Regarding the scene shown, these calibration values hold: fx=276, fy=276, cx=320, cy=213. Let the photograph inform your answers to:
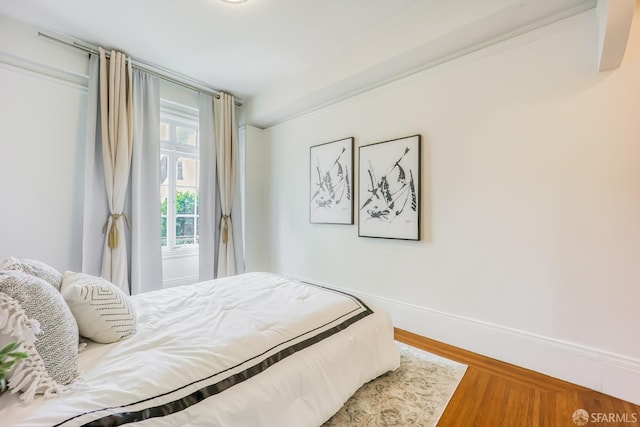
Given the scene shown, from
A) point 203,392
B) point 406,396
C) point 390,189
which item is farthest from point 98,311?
point 390,189

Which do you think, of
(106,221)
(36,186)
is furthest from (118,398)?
(36,186)

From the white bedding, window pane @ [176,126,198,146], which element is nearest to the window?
window pane @ [176,126,198,146]

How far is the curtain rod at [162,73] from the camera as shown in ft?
8.47


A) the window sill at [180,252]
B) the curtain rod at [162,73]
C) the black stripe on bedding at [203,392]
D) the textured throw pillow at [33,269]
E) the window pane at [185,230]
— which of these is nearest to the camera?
the black stripe on bedding at [203,392]

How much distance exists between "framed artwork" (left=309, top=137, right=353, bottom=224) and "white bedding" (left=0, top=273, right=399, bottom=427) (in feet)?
→ 4.68

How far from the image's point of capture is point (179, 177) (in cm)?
368

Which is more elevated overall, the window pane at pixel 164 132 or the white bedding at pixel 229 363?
the window pane at pixel 164 132

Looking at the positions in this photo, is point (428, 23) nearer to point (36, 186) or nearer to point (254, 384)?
point (254, 384)

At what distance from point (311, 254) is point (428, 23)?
266cm

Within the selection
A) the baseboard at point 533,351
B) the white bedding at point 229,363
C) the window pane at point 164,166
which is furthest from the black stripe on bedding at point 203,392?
the window pane at point 164,166

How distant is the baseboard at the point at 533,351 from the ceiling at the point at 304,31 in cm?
224

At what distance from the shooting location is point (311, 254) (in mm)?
3607

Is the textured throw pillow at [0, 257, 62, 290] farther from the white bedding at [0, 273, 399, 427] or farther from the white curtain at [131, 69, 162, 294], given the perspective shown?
the white curtain at [131, 69, 162, 294]

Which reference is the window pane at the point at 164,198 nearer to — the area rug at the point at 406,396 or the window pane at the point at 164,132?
the window pane at the point at 164,132
